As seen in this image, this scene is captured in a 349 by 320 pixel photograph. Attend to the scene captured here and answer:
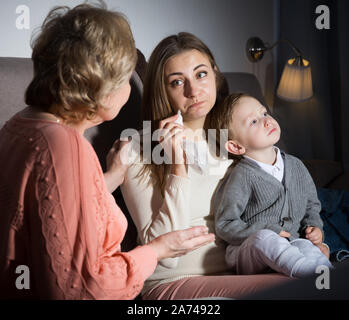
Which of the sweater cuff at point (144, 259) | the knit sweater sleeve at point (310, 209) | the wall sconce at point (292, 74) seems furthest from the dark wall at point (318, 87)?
the sweater cuff at point (144, 259)

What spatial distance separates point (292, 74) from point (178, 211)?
51.6 inches

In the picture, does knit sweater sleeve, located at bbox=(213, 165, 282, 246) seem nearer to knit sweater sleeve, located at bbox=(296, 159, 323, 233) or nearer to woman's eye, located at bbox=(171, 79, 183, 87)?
knit sweater sleeve, located at bbox=(296, 159, 323, 233)

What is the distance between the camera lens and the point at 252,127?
1.42 m

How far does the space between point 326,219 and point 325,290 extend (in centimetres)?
62

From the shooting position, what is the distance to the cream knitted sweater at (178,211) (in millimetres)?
1281

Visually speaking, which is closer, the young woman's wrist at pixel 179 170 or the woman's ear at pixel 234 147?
the young woman's wrist at pixel 179 170

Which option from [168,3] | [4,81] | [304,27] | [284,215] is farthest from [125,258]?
[304,27]

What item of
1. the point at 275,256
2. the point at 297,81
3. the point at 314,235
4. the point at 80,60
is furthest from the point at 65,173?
the point at 297,81

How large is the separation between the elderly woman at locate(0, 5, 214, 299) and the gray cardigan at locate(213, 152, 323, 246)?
0.47m

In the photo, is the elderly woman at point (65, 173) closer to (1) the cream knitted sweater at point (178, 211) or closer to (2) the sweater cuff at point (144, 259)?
(2) the sweater cuff at point (144, 259)

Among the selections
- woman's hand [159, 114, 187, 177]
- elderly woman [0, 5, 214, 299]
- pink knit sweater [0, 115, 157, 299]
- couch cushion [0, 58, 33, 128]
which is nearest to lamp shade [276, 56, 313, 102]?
woman's hand [159, 114, 187, 177]

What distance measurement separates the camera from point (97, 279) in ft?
2.72

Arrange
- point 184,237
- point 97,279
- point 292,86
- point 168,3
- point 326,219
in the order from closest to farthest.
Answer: point 97,279 → point 184,237 → point 326,219 → point 168,3 → point 292,86
